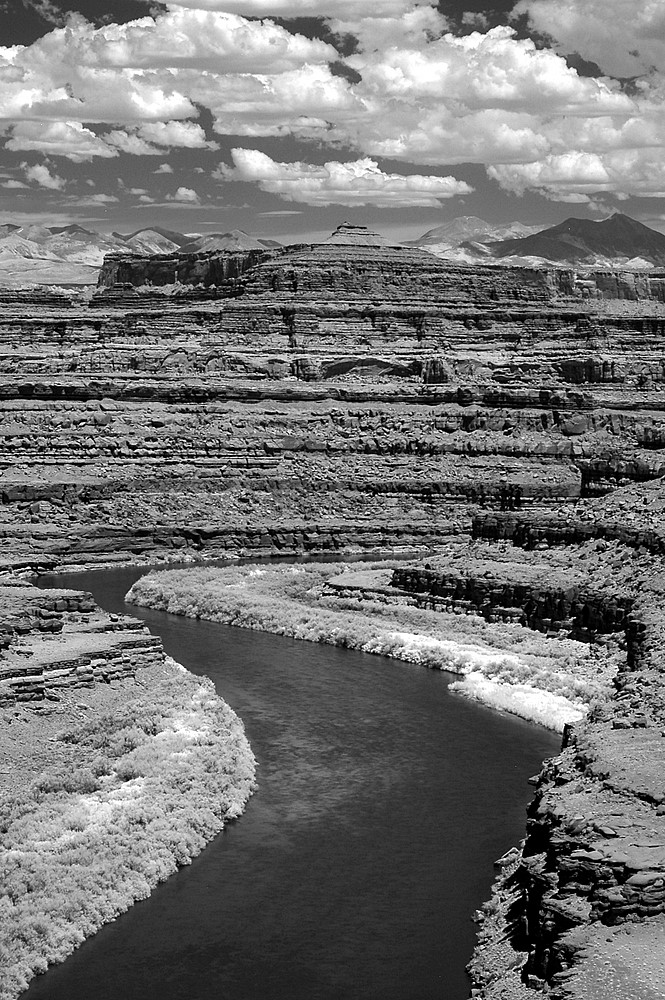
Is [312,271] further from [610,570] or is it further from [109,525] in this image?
[610,570]

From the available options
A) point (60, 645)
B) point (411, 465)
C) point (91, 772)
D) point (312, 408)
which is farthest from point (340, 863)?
point (312, 408)

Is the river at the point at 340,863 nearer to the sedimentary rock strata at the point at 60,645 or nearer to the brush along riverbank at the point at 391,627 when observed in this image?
the brush along riverbank at the point at 391,627

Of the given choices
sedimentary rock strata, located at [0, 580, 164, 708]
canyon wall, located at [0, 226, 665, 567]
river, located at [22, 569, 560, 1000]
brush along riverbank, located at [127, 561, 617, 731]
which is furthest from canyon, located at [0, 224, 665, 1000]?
river, located at [22, 569, 560, 1000]

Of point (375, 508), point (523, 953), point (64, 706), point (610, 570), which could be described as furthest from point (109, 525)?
point (523, 953)

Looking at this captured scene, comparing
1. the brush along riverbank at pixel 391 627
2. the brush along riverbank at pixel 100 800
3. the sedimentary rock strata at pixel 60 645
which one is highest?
the sedimentary rock strata at pixel 60 645

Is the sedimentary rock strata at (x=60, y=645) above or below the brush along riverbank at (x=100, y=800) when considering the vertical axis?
above

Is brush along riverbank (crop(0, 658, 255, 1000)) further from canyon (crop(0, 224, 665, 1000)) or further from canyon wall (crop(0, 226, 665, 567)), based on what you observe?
canyon wall (crop(0, 226, 665, 567))

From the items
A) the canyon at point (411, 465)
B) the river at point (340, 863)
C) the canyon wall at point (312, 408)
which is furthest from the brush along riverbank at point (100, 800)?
the canyon wall at point (312, 408)

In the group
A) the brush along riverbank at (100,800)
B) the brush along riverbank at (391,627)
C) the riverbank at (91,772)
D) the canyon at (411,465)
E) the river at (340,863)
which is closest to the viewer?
the canyon at (411,465)
